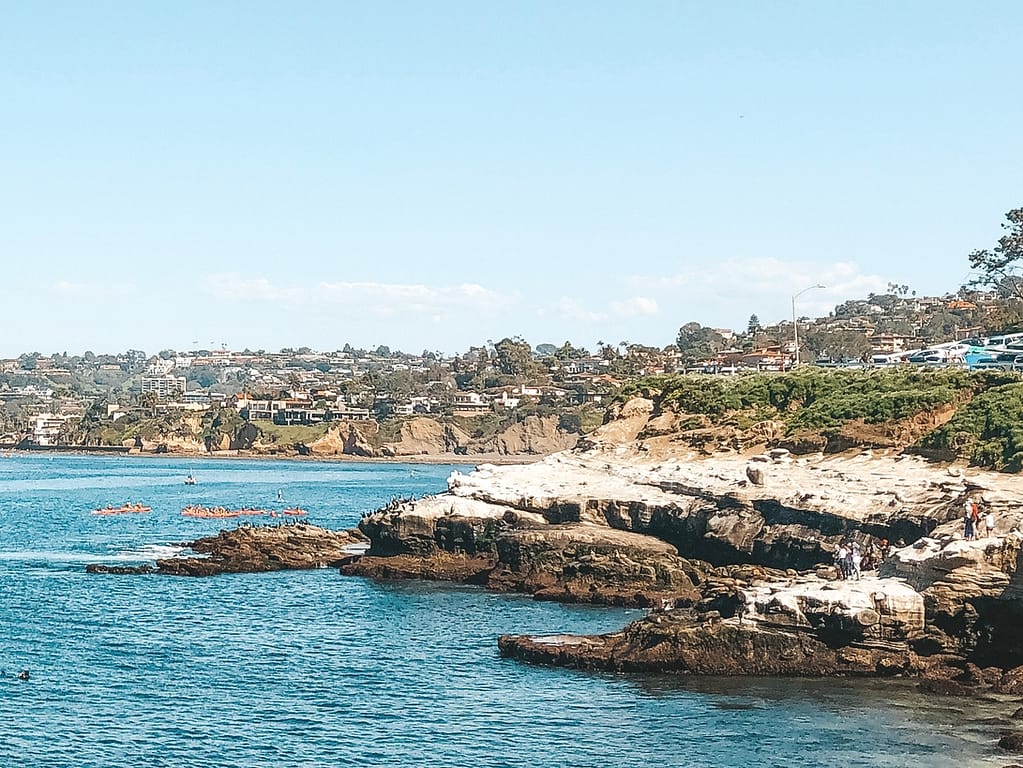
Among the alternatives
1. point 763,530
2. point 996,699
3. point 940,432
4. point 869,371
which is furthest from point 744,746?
point 869,371

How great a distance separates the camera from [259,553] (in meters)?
68.9

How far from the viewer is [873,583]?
39469 millimetres

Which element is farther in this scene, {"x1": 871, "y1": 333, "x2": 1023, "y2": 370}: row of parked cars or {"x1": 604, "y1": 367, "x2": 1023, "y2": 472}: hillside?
{"x1": 871, "y1": 333, "x2": 1023, "y2": 370}: row of parked cars

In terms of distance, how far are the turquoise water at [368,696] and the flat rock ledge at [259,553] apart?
2.32 metres

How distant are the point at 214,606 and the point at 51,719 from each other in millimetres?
18286

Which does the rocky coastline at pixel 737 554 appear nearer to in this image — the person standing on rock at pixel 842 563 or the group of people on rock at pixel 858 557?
the group of people on rock at pixel 858 557

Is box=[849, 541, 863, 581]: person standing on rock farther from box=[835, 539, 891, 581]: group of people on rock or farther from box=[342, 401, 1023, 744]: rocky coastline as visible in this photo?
box=[342, 401, 1023, 744]: rocky coastline

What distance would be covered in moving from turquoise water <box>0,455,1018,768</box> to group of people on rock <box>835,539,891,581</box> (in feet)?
19.1

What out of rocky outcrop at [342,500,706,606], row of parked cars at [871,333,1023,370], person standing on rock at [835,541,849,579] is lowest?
rocky outcrop at [342,500,706,606]

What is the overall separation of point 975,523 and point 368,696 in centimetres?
1825

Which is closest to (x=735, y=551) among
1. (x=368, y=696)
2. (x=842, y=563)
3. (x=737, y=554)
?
(x=737, y=554)

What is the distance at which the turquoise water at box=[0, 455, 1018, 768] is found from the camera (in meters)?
33.1

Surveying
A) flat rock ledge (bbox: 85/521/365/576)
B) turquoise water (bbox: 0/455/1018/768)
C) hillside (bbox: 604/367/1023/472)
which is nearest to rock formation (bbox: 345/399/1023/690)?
hillside (bbox: 604/367/1023/472)

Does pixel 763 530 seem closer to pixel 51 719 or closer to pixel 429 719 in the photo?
pixel 429 719
